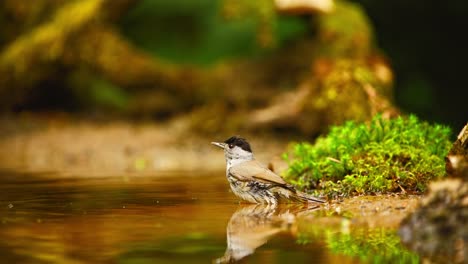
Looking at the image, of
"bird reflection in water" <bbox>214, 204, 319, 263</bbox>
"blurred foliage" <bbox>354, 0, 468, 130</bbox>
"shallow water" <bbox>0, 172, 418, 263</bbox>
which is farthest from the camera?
"blurred foliage" <bbox>354, 0, 468, 130</bbox>

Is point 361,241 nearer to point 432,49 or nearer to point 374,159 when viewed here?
point 374,159

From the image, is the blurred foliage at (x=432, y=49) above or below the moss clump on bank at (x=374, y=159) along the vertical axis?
above

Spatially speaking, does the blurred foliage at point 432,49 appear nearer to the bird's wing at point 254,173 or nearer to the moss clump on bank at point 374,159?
the moss clump on bank at point 374,159

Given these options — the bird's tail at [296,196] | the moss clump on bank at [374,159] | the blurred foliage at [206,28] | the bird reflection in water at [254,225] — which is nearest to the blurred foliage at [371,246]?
the bird reflection in water at [254,225]

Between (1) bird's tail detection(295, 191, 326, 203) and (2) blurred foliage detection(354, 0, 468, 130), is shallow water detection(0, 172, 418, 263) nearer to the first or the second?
(1) bird's tail detection(295, 191, 326, 203)

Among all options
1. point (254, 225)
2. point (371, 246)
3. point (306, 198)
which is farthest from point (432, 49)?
point (371, 246)

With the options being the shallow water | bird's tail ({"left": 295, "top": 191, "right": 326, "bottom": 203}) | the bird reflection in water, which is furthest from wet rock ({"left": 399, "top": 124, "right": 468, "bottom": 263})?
bird's tail ({"left": 295, "top": 191, "right": 326, "bottom": 203})
